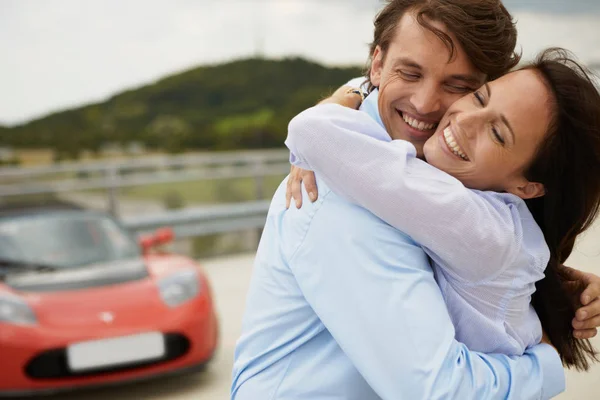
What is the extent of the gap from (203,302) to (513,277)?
4.05 m

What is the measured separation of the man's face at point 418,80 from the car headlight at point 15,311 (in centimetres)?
366

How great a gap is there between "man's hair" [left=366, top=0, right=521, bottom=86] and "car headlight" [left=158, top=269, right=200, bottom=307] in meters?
3.75

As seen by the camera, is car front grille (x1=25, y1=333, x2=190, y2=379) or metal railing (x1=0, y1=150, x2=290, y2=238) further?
metal railing (x1=0, y1=150, x2=290, y2=238)

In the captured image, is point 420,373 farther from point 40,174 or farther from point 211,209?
point 40,174

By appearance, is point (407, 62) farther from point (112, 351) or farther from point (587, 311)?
point (112, 351)

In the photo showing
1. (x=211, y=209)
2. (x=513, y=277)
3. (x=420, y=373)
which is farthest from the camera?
(x=211, y=209)

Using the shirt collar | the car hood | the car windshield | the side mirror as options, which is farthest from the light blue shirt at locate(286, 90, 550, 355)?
the side mirror

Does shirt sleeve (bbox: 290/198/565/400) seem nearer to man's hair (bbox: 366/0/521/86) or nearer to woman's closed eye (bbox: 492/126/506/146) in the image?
woman's closed eye (bbox: 492/126/506/146)

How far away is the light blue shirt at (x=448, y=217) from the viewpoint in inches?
55.4

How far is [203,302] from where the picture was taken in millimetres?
5348

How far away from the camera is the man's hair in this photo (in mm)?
1634

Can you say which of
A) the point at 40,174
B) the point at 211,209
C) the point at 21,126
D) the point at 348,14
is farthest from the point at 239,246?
Answer: the point at 348,14

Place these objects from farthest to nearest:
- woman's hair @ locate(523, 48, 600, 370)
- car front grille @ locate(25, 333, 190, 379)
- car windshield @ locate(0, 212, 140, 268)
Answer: car windshield @ locate(0, 212, 140, 268)
car front grille @ locate(25, 333, 190, 379)
woman's hair @ locate(523, 48, 600, 370)

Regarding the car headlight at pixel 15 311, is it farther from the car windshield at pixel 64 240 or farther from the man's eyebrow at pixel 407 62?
the man's eyebrow at pixel 407 62
